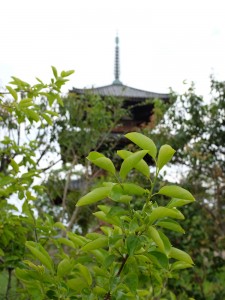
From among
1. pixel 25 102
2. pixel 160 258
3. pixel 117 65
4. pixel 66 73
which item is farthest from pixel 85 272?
pixel 117 65

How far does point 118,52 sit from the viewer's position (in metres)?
25.6

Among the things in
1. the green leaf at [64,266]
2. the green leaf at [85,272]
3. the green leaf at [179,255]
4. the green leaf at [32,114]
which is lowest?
the green leaf at [85,272]

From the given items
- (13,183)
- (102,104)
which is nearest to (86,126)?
(102,104)

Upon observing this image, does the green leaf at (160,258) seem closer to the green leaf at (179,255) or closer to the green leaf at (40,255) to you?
the green leaf at (179,255)

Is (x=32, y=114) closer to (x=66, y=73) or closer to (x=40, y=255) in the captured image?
(x=66, y=73)

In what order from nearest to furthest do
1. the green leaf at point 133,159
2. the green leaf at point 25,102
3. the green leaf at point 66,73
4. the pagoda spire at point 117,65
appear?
the green leaf at point 133,159, the green leaf at point 25,102, the green leaf at point 66,73, the pagoda spire at point 117,65

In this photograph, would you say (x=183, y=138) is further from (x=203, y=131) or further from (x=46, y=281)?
(x=46, y=281)

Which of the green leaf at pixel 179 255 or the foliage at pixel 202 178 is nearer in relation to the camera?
the green leaf at pixel 179 255

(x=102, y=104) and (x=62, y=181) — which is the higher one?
(x=102, y=104)

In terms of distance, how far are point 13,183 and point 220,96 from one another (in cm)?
659

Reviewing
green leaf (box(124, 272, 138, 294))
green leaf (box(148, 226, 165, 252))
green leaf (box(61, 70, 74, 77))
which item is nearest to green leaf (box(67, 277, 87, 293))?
green leaf (box(124, 272, 138, 294))

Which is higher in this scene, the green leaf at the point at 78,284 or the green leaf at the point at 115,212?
the green leaf at the point at 115,212

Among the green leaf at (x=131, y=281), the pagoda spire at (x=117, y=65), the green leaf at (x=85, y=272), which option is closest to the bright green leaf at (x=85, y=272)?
the green leaf at (x=85, y=272)

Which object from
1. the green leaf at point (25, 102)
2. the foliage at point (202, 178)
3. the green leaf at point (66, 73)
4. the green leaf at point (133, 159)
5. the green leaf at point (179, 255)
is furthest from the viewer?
the foliage at point (202, 178)
